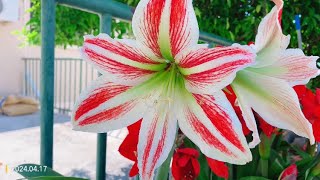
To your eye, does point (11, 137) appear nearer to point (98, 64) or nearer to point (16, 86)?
point (16, 86)

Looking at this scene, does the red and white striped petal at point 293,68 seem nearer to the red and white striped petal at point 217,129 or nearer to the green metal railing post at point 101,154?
the red and white striped petal at point 217,129

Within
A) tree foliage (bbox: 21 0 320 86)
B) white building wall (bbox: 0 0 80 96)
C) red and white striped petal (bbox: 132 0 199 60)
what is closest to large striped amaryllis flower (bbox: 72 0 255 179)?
red and white striped petal (bbox: 132 0 199 60)

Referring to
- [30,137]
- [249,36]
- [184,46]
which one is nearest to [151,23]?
[184,46]

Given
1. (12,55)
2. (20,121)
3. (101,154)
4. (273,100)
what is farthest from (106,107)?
(12,55)

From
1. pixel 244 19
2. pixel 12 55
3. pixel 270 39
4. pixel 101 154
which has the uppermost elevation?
pixel 244 19

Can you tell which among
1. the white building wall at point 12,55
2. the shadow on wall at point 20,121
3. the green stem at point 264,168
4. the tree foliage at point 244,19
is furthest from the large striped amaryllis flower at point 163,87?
the white building wall at point 12,55

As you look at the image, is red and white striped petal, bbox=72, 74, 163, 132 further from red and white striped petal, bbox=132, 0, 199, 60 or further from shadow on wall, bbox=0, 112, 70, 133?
shadow on wall, bbox=0, 112, 70, 133

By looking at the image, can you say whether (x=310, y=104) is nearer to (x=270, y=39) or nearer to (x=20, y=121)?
(x=270, y=39)
